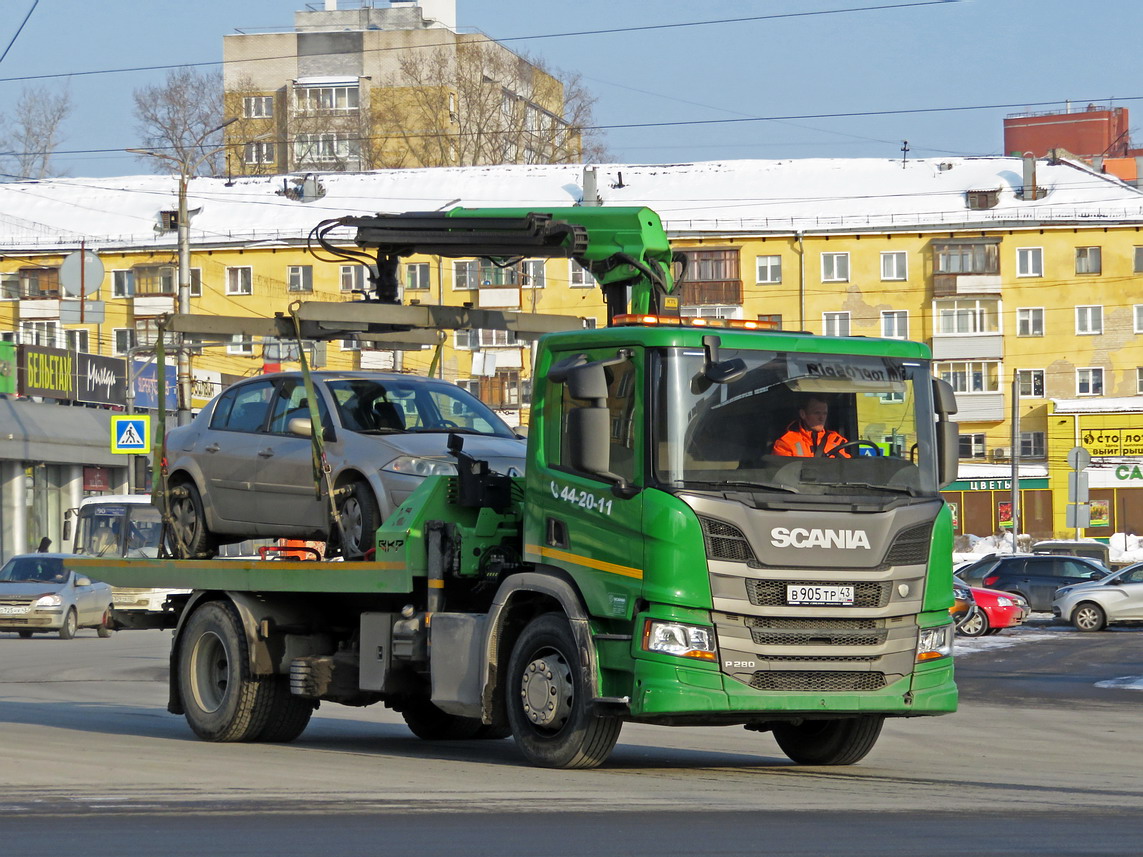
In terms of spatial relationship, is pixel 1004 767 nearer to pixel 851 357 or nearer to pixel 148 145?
pixel 851 357

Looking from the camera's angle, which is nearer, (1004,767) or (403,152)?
(1004,767)

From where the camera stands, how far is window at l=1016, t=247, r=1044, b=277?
250ft

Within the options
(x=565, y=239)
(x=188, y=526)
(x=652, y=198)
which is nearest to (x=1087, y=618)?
(x=188, y=526)

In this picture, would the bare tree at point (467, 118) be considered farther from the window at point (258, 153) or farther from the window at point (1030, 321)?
the window at point (1030, 321)

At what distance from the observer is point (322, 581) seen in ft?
42.5

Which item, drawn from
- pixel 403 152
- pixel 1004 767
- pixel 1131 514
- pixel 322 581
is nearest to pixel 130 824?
pixel 322 581

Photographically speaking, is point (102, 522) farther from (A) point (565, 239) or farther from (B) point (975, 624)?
(A) point (565, 239)

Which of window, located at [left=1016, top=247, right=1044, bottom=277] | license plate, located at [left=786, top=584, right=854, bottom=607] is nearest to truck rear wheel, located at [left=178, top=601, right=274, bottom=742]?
license plate, located at [left=786, top=584, right=854, bottom=607]

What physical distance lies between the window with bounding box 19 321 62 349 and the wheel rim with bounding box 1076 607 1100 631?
1995 inches

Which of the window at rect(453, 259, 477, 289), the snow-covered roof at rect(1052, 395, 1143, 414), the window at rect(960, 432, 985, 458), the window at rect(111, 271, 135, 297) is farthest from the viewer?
the window at rect(111, 271, 135, 297)

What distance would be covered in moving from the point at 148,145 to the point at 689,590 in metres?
79.2

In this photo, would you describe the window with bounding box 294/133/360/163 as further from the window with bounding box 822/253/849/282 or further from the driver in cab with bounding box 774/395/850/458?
the driver in cab with bounding box 774/395/850/458

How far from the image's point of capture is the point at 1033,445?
244 feet

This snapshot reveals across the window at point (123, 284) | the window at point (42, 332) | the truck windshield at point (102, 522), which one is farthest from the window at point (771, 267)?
the truck windshield at point (102, 522)
